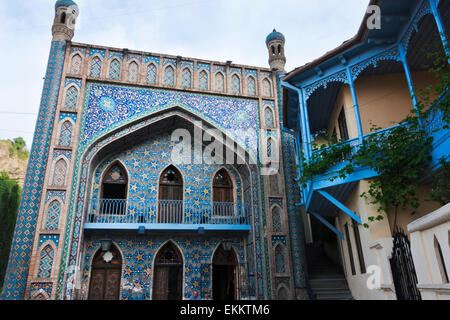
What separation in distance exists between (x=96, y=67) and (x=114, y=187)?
4390 millimetres

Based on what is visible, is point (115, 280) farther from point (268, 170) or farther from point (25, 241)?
point (268, 170)

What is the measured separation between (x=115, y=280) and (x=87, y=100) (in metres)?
6.16

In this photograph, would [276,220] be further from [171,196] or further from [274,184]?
[171,196]

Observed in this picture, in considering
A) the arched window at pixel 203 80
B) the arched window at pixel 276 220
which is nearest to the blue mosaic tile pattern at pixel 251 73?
the arched window at pixel 203 80

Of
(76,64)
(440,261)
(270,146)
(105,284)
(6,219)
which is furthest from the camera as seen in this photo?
(6,219)

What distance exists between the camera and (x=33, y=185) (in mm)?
11102

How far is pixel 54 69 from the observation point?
12.5 m

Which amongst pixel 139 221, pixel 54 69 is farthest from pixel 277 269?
pixel 54 69

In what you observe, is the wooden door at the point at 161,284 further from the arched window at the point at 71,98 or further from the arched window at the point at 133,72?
the arched window at the point at 133,72

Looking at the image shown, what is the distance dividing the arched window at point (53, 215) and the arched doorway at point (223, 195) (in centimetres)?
530

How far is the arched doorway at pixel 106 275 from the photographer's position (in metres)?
11.7

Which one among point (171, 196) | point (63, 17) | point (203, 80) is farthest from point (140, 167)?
point (63, 17)

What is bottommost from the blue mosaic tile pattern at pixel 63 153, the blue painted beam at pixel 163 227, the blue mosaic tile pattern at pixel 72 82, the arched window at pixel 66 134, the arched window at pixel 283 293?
the arched window at pixel 283 293
